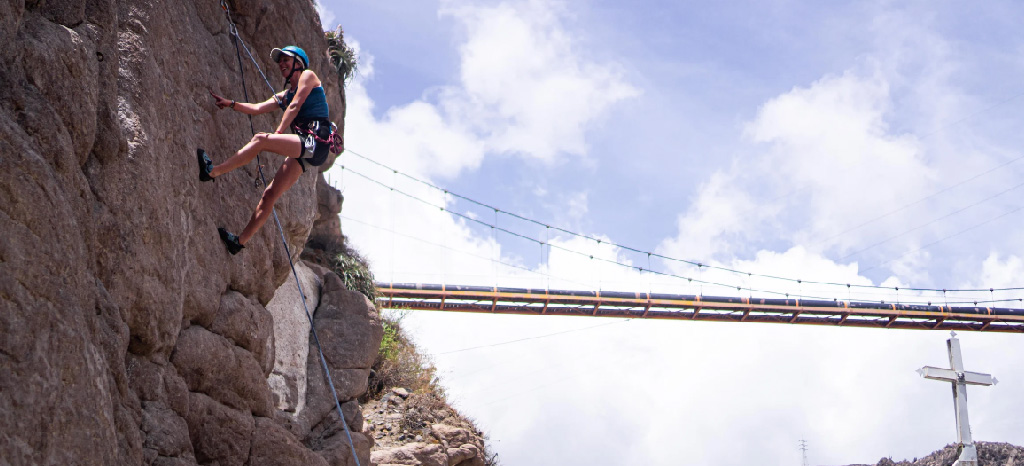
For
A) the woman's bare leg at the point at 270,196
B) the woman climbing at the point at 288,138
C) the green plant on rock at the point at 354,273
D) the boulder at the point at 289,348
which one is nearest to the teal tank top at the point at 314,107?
the woman climbing at the point at 288,138

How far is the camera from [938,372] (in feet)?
79.5

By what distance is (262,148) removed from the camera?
7617 mm

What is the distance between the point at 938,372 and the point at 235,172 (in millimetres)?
21078

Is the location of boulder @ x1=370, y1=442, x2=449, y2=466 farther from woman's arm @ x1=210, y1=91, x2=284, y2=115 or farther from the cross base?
the cross base

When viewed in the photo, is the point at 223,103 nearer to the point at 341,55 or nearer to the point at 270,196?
the point at 270,196

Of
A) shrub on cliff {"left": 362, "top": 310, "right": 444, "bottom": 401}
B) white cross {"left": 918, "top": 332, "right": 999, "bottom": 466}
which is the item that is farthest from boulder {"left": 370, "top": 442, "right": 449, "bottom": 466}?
white cross {"left": 918, "top": 332, "right": 999, "bottom": 466}

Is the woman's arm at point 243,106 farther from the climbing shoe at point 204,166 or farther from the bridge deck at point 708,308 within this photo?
the bridge deck at point 708,308

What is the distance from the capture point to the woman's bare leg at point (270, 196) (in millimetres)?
8023

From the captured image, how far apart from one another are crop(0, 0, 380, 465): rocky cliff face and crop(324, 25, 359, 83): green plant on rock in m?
4.72

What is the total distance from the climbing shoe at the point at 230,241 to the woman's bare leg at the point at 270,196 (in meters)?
0.04

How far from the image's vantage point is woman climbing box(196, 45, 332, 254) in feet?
24.8

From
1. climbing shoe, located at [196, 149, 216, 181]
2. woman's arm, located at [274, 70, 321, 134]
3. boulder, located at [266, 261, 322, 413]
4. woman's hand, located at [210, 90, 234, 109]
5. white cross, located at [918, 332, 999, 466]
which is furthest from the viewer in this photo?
white cross, located at [918, 332, 999, 466]

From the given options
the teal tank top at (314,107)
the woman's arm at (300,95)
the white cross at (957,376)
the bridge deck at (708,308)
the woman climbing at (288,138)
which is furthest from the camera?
the bridge deck at (708,308)

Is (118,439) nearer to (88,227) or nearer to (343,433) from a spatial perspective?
(88,227)
